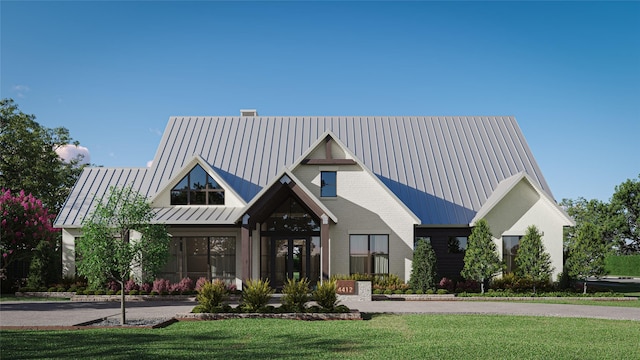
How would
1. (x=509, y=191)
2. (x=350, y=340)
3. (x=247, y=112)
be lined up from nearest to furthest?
(x=350, y=340) < (x=509, y=191) < (x=247, y=112)

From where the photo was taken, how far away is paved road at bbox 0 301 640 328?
19000mm

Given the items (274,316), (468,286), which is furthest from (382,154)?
(274,316)

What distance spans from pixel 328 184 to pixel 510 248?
965cm

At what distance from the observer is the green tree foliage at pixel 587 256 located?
26969 mm

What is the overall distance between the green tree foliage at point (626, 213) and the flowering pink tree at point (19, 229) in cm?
5089

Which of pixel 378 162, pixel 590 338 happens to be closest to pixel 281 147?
pixel 378 162

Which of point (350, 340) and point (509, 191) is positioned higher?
point (509, 191)

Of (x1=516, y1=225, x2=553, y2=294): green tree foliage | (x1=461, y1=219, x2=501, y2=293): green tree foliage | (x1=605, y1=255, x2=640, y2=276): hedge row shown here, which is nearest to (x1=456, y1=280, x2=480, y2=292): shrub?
(x1=461, y1=219, x2=501, y2=293): green tree foliage

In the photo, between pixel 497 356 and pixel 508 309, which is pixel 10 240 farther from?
pixel 497 356

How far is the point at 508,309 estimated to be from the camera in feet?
70.3

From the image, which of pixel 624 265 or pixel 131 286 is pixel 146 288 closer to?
pixel 131 286

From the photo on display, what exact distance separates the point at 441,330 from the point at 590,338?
3.67 meters

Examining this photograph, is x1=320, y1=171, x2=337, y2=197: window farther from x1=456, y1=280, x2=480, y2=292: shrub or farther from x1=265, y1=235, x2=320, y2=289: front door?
x1=456, y1=280, x2=480, y2=292: shrub

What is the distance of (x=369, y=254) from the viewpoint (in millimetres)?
28688
